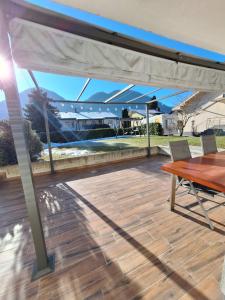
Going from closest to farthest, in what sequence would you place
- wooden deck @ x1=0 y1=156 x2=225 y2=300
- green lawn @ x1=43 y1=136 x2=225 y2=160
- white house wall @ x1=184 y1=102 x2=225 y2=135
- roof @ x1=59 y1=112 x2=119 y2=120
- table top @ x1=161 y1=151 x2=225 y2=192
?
wooden deck @ x1=0 y1=156 x2=225 y2=300, table top @ x1=161 y1=151 x2=225 y2=192, green lawn @ x1=43 y1=136 x2=225 y2=160, white house wall @ x1=184 y1=102 x2=225 y2=135, roof @ x1=59 y1=112 x2=119 y2=120

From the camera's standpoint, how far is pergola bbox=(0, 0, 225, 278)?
45.8 inches

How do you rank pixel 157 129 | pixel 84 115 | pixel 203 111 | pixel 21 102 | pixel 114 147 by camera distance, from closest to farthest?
pixel 21 102, pixel 203 111, pixel 114 147, pixel 157 129, pixel 84 115

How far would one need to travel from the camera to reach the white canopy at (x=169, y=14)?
52.4 inches

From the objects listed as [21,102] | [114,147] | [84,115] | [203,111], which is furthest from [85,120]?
[21,102]

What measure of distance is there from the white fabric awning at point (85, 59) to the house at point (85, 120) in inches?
514

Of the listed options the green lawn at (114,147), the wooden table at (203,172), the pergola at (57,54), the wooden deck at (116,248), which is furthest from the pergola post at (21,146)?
the green lawn at (114,147)

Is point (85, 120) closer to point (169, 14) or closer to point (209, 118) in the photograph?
point (209, 118)

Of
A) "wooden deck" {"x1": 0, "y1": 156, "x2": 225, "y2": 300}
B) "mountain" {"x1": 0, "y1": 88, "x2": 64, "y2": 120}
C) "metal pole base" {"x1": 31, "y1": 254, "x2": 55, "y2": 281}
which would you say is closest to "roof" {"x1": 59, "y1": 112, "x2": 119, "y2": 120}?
"mountain" {"x1": 0, "y1": 88, "x2": 64, "y2": 120}

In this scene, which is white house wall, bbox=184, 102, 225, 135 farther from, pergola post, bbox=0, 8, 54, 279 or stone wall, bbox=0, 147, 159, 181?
pergola post, bbox=0, 8, 54, 279

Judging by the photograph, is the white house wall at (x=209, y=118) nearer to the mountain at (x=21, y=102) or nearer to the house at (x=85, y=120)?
the mountain at (x=21, y=102)

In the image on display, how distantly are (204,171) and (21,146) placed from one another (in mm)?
1897

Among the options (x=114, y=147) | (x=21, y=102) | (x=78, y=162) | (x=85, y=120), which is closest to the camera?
(x=21, y=102)

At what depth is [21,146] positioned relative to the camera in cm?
130

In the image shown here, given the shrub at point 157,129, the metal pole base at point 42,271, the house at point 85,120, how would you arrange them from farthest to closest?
the house at point 85,120, the shrub at point 157,129, the metal pole base at point 42,271
